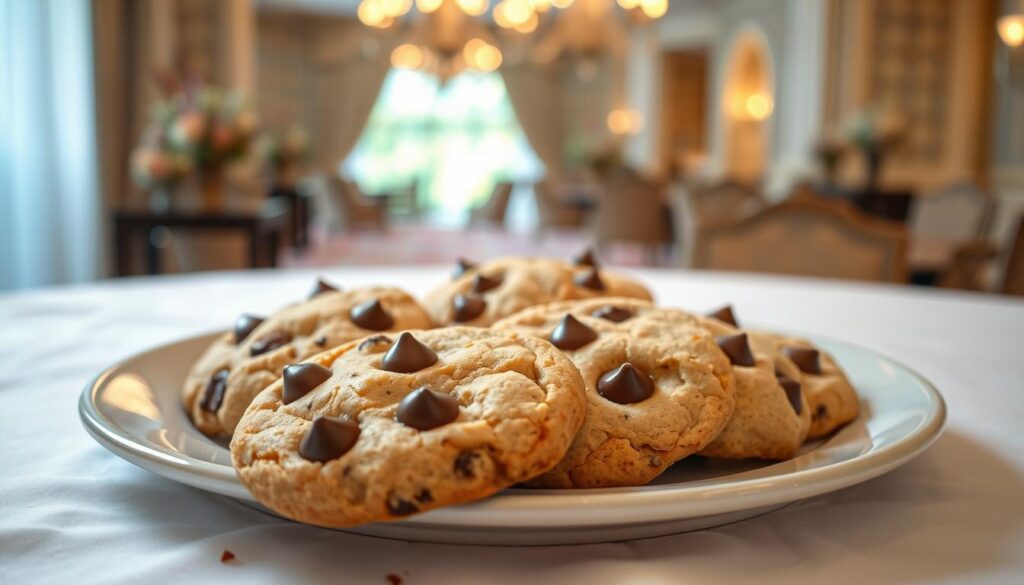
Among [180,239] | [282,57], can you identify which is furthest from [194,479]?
[282,57]

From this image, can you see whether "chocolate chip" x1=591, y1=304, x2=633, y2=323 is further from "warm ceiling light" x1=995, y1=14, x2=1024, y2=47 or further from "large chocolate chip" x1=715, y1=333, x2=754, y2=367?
"warm ceiling light" x1=995, y1=14, x2=1024, y2=47

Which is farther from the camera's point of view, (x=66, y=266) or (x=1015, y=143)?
(x=1015, y=143)

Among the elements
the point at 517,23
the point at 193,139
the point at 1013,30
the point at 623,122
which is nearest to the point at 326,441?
the point at 193,139

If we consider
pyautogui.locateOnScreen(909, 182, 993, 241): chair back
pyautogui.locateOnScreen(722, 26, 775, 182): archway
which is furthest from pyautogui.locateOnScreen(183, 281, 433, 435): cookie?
pyautogui.locateOnScreen(722, 26, 775, 182): archway

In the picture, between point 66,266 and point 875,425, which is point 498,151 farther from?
point 875,425

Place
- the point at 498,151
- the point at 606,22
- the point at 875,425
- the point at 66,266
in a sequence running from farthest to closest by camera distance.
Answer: the point at 498,151, the point at 606,22, the point at 66,266, the point at 875,425

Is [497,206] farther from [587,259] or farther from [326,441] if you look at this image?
[326,441]
